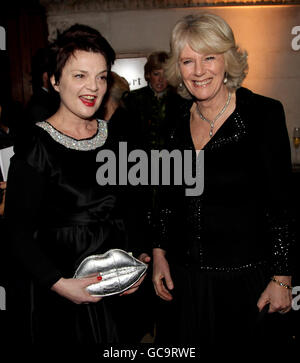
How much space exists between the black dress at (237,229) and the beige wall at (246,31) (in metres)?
4.31

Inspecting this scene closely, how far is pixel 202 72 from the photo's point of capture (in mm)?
1365

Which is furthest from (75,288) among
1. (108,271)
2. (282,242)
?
(282,242)

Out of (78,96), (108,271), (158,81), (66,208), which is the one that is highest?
(158,81)

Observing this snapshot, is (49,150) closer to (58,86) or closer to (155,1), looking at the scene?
(58,86)

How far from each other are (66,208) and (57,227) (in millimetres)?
Answer: 79

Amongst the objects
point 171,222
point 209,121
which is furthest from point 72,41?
point 171,222

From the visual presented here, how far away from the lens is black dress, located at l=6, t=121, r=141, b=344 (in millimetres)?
1163

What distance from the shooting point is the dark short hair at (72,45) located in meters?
1.19

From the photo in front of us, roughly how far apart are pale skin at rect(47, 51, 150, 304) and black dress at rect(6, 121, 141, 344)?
0.05 m

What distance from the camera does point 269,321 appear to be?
1.39 meters

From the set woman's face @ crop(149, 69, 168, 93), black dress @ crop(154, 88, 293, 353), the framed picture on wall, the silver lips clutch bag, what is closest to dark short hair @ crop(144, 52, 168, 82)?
woman's face @ crop(149, 69, 168, 93)

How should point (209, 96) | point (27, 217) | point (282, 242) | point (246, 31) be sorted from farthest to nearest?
1. point (246, 31)
2. point (209, 96)
3. point (282, 242)
4. point (27, 217)

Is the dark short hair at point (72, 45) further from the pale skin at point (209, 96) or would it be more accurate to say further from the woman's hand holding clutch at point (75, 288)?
the woman's hand holding clutch at point (75, 288)

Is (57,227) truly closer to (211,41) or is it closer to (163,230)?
(163,230)
